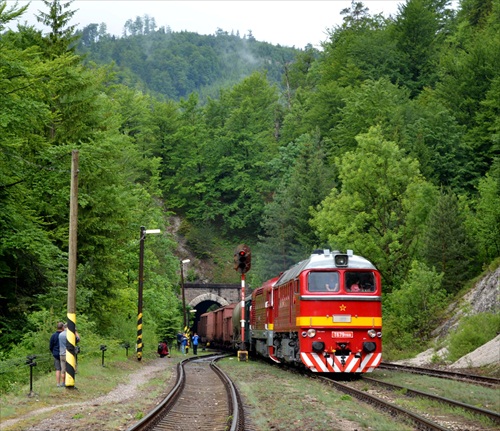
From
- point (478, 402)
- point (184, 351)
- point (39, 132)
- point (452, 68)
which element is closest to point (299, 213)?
point (452, 68)

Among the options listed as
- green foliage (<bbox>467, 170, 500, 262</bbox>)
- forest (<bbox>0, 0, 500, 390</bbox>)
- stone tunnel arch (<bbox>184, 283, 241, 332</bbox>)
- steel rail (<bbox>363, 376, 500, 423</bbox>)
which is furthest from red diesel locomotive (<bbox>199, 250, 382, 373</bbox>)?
stone tunnel arch (<bbox>184, 283, 241, 332</bbox>)

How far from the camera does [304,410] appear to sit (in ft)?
50.4

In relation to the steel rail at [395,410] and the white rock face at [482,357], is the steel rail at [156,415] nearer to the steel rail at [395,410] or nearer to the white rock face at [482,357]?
the steel rail at [395,410]

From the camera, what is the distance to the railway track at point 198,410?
45.2 ft

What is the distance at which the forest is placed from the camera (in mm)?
30281

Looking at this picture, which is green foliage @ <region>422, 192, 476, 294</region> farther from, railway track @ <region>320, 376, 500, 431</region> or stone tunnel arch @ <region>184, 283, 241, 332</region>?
stone tunnel arch @ <region>184, 283, 241, 332</region>

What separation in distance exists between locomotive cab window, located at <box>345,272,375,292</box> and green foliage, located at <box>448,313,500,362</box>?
31.7ft

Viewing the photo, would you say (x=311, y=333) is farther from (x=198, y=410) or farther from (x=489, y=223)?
(x=489, y=223)

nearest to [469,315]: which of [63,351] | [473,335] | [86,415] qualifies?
[473,335]

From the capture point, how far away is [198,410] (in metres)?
16.6

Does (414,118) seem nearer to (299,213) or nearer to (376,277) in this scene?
(299,213)

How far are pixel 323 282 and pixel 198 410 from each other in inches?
295

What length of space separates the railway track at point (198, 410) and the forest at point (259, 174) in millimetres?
7167

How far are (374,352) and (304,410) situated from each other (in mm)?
7718
